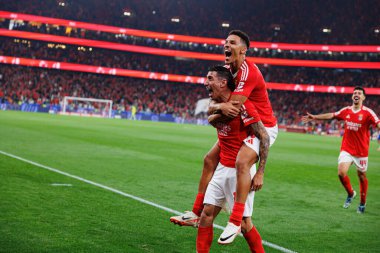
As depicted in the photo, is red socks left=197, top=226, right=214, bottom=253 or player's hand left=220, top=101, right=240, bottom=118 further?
red socks left=197, top=226, right=214, bottom=253

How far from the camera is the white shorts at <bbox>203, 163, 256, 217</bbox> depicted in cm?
504

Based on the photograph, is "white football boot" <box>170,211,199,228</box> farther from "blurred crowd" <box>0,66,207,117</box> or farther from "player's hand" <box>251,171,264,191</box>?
"blurred crowd" <box>0,66,207,117</box>

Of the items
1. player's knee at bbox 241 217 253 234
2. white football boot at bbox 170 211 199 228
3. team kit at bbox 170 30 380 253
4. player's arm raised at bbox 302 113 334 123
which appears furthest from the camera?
player's arm raised at bbox 302 113 334 123

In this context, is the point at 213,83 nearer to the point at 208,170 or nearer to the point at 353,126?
the point at 208,170

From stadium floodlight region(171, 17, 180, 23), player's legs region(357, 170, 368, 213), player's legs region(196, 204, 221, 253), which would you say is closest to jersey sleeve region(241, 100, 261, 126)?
player's legs region(196, 204, 221, 253)

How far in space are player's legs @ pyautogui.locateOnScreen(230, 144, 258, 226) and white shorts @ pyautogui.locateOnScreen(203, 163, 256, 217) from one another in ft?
0.47

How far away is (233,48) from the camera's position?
5078mm

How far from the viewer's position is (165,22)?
76.4m

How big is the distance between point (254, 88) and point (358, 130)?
634cm

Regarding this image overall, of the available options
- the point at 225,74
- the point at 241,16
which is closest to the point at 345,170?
the point at 225,74

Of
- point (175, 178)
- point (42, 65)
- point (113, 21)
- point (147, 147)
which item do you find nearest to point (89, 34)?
point (113, 21)

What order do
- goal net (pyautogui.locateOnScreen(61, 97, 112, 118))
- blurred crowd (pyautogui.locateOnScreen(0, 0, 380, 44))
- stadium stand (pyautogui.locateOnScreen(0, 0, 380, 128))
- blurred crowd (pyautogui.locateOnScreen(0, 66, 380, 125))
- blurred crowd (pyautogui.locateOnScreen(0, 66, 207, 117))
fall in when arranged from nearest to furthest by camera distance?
goal net (pyautogui.locateOnScreen(61, 97, 112, 118))
blurred crowd (pyautogui.locateOnScreen(0, 66, 207, 117))
blurred crowd (pyautogui.locateOnScreen(0, 66, 380, 125))
stadium stand (pyautogui.locateOnScreen(0, 0, 380, 128))
blurred crowd (pyautogui.locateOnScreen(0, 0, 380, 44))

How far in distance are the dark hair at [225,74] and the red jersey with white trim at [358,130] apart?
20.6 ft

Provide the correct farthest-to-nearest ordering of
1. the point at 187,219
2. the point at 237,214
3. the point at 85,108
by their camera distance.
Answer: the point at 85,108 → the point at 187,219 → the point at 237,214
